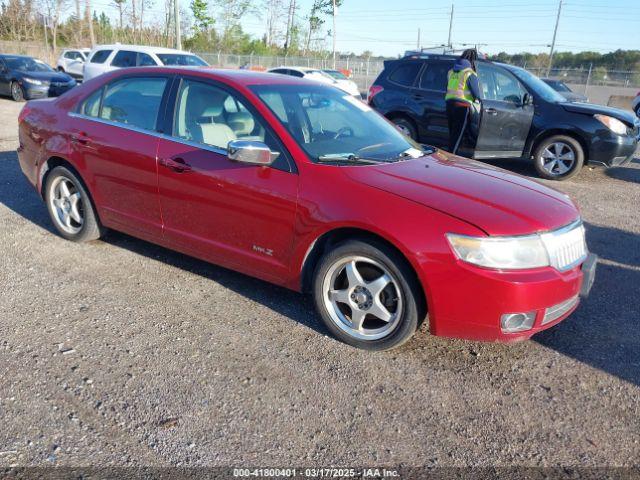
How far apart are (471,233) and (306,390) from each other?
1.24 metres

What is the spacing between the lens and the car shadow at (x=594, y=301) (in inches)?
138

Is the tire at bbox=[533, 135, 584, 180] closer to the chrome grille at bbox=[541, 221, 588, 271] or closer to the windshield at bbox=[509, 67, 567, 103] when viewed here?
the windshield at bbox=[509, 67, 567, 103]

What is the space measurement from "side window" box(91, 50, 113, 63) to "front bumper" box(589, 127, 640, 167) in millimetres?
13117

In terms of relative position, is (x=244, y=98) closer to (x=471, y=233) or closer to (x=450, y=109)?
(x=471, y=233)

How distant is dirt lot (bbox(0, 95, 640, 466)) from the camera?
101 inches

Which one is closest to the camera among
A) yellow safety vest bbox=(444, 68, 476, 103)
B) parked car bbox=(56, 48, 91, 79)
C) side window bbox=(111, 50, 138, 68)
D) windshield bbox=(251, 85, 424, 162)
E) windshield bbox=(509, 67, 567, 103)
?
windshield bbox=(251, 85, 424, 162)

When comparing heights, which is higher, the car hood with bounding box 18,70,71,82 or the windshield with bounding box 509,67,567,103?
the windshield with bounding box 509,67,567,103

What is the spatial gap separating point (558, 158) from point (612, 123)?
91 centimetres

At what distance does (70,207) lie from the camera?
5.02 metres

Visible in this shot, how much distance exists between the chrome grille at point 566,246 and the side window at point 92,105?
12.3 feet

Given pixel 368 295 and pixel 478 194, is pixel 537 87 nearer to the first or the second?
pixel 478 194

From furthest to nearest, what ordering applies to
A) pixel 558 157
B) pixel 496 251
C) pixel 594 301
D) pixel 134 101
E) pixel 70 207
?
pixel 558 157 → pixel 70 207 → pixel 134 101 → pixel 594 301 → pixel 496 251

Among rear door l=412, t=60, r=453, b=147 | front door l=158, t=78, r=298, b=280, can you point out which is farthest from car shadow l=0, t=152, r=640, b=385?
rear door l=412, t=60, r=453, b=147

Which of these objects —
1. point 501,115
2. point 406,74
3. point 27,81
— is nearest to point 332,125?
point 501,115
